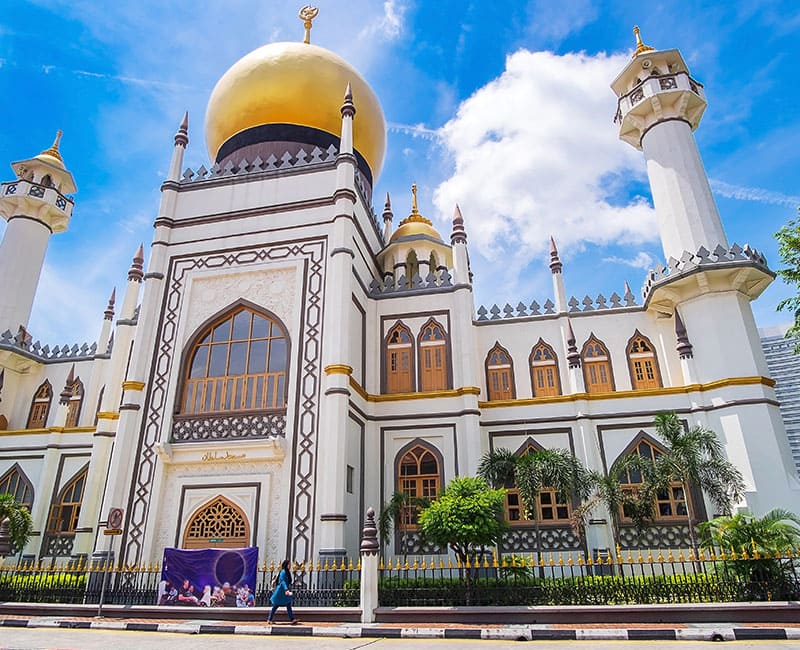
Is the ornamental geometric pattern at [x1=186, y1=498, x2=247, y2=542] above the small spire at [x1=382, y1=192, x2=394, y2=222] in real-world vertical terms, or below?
below

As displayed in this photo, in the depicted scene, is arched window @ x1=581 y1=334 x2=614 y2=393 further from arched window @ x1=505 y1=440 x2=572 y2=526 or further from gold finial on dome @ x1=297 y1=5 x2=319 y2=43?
gold finial on dome @ x1=297 y1=5 x2=319 y2=43

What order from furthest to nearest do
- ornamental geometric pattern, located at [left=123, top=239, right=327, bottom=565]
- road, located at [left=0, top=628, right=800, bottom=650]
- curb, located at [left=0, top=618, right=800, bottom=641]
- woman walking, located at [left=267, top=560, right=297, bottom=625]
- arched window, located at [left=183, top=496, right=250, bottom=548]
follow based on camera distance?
arched window, located at [left=183, top=496, right=250, bottom=548], ornamental geometric pattern, located at [left=123, top=239, right=327, bottom=565], woman walking, located at [left=267, top=560, right=297, bottom=625], curb, located at [left=0, top=618, right=800, bottom=641], road, located at [left=0, top=628, right=800, bottom=650]

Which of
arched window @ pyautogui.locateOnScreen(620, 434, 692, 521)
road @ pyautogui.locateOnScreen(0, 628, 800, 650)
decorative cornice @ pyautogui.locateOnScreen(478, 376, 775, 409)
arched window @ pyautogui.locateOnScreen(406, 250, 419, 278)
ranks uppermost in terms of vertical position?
arched window @ pyautogui.locateOnScreen(406, 250, 419, 278)

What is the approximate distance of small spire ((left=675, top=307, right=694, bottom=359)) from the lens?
573 inches

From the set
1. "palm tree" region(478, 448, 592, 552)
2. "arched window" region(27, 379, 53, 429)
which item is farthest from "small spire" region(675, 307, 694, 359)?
"arched window" region(27, 379, 53, 429)

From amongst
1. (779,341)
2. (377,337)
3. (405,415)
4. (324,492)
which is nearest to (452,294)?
(377,337)

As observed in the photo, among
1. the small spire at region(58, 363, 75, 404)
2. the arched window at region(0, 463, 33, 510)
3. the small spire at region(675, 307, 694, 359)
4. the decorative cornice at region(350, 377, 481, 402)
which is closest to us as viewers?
the small spire at region(675, 307, 694, 359)

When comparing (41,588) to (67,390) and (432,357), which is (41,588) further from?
(432,357)

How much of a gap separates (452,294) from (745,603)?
1034cm

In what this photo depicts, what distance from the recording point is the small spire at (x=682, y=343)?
14562 millimetres

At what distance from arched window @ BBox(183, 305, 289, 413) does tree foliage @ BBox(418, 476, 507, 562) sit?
4617mm

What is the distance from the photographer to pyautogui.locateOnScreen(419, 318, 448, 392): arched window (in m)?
15.8

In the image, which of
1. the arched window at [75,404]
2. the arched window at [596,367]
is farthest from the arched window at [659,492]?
the arched window at [75,404]

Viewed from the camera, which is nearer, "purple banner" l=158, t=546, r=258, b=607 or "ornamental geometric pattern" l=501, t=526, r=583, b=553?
"purple banner" l=158, t=546, r=258, b=607
